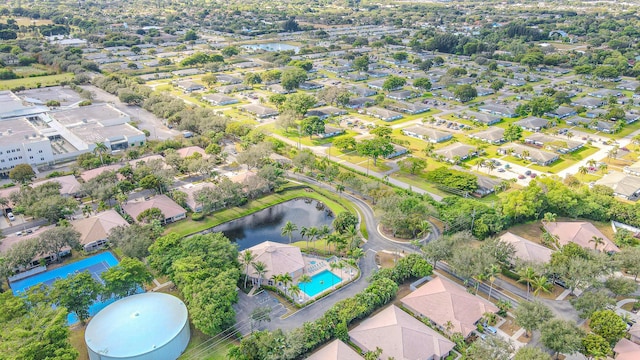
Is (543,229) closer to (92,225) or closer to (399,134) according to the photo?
(399,134)

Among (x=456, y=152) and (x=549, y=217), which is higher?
(x=549, y=217)

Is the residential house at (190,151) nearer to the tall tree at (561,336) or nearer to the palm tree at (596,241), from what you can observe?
the tall tree at (561,336)

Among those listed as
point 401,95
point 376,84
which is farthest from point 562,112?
point 376,84

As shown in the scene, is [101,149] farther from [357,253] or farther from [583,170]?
[583,170]

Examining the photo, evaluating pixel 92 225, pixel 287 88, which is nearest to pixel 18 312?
pixel 92 225

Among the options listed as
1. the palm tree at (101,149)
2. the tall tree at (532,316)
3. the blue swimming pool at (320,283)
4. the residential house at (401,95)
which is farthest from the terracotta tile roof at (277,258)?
the residential house at (401,95)

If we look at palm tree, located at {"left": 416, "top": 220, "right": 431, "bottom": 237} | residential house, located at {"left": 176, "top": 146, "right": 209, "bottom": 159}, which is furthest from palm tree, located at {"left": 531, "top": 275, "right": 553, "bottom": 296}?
residential house, located at {"left": 176, "top": 146, "right": 209, "bottom": 159}

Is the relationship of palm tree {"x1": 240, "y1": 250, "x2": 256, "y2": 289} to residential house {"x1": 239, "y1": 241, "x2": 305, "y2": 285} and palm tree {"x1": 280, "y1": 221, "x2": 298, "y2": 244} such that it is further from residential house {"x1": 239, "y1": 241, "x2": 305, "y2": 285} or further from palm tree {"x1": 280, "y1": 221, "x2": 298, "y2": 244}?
palm tree {"x1": 280, "y1": 221, "x2": 298, "y2": 244}
